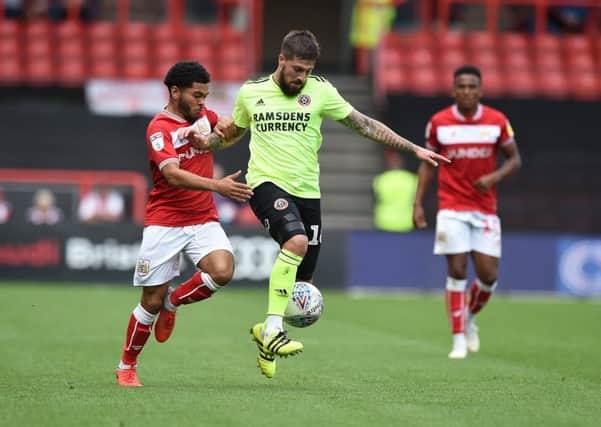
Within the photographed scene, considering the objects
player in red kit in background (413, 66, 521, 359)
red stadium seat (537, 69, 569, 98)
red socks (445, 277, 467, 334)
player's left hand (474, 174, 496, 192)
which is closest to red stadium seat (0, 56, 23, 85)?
red stadium seat (537, 69, 569, 98)

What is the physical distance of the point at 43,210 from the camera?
828 inches

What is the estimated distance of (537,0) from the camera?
85.9 feet

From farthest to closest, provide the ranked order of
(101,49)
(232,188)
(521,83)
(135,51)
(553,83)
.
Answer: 1. (553,83)
2. (521,83)
3. (135,51)
4. (101,49)
5. (232,188)

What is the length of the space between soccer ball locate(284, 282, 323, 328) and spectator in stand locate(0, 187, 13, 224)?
42.9 feet

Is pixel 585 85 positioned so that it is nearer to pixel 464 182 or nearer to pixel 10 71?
pixel 10 71

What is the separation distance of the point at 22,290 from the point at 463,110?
32.1 feet

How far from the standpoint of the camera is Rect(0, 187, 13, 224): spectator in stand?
2091 cm

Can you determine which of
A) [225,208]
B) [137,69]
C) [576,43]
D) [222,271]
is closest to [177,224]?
[222,271]

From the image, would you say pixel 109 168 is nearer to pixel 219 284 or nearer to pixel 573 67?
pixel 573 67

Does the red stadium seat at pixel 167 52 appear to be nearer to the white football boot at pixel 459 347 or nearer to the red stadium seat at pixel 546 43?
the red stadium seat at pixel 546 43

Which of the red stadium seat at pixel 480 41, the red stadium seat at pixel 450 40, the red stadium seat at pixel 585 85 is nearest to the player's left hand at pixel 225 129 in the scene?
the red stadium seat at pixel 585 85

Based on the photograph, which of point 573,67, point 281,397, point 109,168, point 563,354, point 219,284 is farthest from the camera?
point 573,67

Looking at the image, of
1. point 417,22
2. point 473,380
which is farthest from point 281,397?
point 417,22

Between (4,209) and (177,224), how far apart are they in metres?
13.1
